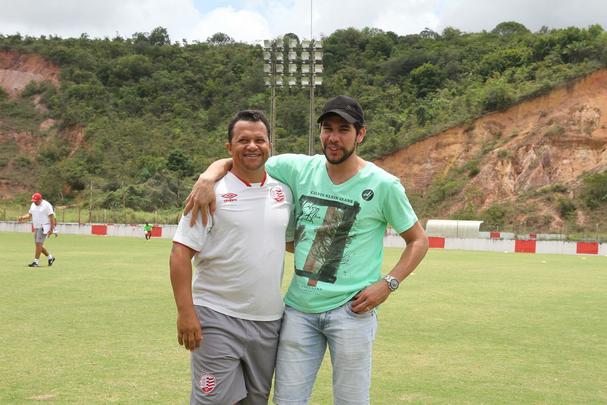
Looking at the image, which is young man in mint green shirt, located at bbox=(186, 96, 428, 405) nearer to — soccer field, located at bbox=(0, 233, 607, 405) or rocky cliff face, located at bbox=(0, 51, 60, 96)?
soccer field, located at bbox=(0, 233, 607, 405)

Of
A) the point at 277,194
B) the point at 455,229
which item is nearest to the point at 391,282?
the point at 277,194

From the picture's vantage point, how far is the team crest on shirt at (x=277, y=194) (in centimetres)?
417

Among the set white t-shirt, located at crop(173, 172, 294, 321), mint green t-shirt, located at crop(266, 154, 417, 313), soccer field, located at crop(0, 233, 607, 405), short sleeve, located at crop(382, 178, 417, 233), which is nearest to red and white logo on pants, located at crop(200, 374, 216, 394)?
white t-shirt, located at crop(173, 172, 294, 321)

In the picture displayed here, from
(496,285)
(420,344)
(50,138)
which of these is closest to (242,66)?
(50,138)

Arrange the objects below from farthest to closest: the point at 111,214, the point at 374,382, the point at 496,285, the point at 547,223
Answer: the point at 111,214 < the point at 547,223 < the point at 496,285 < the point at 374,382

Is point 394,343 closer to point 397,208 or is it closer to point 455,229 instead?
point 397,208

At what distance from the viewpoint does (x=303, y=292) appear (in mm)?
4152

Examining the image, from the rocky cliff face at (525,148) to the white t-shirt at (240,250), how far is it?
42.5 metres

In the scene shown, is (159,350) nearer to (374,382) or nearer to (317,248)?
(374,382)

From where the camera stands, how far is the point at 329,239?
4160 millimetres

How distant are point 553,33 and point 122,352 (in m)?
63.5

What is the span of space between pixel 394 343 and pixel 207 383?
4713mm

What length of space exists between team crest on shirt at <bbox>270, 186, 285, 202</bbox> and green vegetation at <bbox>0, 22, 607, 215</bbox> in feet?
153

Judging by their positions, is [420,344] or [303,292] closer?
[303,292]
